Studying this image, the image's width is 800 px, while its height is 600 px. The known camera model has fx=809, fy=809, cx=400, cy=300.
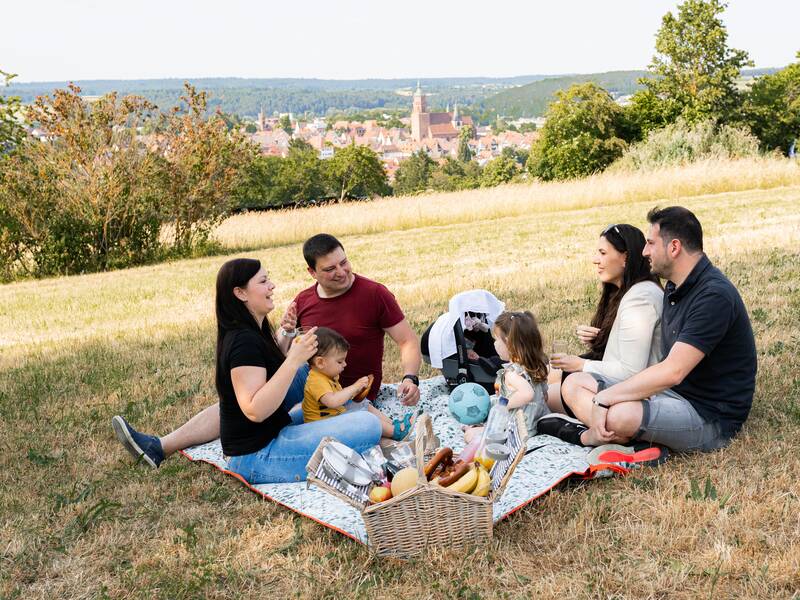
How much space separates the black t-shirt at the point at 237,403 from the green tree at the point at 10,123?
38.0 feet

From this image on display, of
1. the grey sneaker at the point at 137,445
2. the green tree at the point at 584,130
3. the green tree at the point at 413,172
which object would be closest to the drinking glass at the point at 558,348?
the grey sneaker at the point at 137,445

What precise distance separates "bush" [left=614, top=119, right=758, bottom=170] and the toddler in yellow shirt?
19730mm

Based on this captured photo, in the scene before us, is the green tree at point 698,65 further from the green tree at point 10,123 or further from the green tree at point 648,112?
the green tree at point 10,123

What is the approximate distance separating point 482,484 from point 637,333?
1.56 metres

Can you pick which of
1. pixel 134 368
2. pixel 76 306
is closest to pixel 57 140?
pixel 76 306

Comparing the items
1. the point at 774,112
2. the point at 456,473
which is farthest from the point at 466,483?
the point at 774,112

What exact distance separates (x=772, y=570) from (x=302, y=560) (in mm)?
2005

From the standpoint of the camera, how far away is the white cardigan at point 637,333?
469cm

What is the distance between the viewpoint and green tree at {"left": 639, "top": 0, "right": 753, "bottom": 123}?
40375 mm

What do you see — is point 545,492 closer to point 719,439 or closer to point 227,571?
point 719,439

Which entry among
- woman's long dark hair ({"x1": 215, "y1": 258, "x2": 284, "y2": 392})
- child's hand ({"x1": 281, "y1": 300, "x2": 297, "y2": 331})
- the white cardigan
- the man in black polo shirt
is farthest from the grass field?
child's hand ({"x1": 281, "y1": 300, "x2": 297, "y2": 331})

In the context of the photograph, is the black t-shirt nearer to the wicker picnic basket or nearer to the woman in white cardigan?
the wicker picnic basket

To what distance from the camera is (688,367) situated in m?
4.09

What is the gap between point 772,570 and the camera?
3.25m
